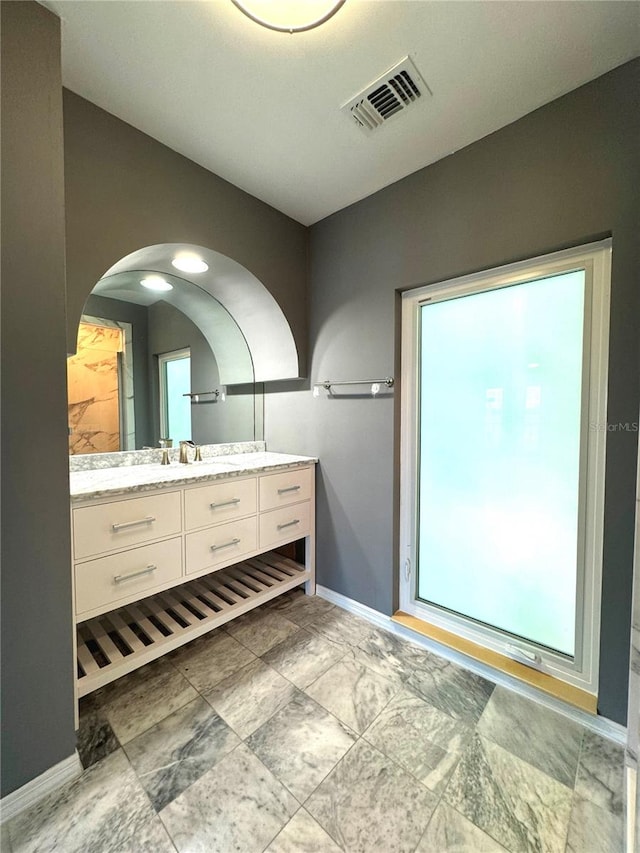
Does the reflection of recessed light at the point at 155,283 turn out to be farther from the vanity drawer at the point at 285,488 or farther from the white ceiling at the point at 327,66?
the vanity drawer at the point at 285,488

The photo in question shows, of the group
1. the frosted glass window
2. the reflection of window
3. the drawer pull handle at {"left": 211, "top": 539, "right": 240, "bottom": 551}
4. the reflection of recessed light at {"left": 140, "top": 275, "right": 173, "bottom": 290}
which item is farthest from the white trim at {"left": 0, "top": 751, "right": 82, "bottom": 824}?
the reflection of recessed light at {"left": 140, "top": 275, "right": 173, "bottom": 290}

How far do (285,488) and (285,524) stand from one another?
0.23 meters

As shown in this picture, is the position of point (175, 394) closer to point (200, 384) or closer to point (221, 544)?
point (200, 384)

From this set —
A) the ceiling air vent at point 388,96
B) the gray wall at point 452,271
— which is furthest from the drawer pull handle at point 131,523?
the ceiling air vent at point 388,96

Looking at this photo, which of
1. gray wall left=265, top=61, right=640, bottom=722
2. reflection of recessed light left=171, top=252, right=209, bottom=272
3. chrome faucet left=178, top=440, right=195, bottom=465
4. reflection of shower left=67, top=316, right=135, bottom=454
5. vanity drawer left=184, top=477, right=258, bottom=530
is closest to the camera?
gray wall left=265, top=61, right=640, bottom=722

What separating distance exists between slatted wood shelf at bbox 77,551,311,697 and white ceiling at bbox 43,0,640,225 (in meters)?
2.35

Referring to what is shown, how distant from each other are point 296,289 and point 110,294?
1099mm

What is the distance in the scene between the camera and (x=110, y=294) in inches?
71.6

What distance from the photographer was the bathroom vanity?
4.19 feet

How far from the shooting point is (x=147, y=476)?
1.53m

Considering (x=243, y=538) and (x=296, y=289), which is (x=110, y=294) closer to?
(x=296, y=289)

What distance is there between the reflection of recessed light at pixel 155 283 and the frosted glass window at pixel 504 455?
5.19ft

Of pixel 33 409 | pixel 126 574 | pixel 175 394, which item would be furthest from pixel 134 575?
pixel 175 394

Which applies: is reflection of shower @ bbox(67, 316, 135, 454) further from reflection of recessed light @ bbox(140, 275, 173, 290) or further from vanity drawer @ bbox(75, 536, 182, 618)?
vanity drawer @ bbox(75, 536, 182, 618)
